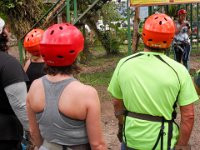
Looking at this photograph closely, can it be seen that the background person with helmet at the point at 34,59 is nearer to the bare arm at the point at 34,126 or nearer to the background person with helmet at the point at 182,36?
the bare arm at the point at 34,126

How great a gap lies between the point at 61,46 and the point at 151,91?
31.4 inches

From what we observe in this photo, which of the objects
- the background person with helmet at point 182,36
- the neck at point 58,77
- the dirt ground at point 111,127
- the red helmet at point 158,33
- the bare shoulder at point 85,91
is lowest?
the dirt ground at point 111,127

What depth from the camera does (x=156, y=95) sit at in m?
3.00

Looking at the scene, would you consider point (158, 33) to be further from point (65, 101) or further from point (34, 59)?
point (34, 59)

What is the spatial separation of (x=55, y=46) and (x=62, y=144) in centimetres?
60

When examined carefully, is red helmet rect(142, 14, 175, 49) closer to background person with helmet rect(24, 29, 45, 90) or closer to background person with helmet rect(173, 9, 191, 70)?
background person with helmet rect(24, 29, 45, 90)

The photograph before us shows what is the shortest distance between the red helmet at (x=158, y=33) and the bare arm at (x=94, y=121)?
2.68 ft

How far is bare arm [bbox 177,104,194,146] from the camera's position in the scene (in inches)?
119

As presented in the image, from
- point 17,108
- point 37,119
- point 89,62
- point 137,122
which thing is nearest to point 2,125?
point 17,108

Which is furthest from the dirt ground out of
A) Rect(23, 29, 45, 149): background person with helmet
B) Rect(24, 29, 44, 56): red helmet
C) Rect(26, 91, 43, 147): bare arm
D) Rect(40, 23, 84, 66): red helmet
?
Rect(40, 23, 84, 66): red helmet

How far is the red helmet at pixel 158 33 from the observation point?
3.12 m

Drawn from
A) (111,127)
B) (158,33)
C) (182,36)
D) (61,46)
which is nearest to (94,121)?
(61,46)

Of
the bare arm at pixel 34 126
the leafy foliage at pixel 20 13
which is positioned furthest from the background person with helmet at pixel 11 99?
the leafy foliage at pixel 20 13

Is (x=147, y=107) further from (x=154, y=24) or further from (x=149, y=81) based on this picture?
(x=154, y=24)
